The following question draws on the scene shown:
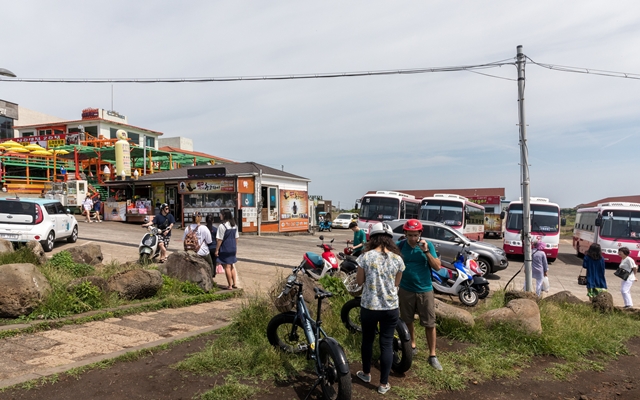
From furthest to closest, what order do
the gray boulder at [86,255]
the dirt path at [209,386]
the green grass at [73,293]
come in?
the gray boulder at [86,255] → the green grass at [73,293] → the dirt path at [209,386]

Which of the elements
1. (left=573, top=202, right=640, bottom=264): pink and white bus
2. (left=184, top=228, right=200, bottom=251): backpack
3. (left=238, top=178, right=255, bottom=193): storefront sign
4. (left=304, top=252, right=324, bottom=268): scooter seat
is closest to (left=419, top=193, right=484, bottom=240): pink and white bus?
(left=573, top=202, right=640, bottom=264): pink and white bus

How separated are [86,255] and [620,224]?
18550mm

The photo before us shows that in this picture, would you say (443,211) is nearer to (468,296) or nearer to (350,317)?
(468,296)

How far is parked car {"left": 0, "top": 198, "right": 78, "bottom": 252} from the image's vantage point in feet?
41.4

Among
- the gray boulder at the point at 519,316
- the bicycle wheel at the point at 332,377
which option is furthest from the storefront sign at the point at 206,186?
the bicycle wheel at the point at 332,377

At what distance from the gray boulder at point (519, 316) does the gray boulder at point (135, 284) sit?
5.48 metres

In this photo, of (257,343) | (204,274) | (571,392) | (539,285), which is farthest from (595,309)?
(204,274)

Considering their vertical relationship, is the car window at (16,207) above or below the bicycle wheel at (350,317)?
above

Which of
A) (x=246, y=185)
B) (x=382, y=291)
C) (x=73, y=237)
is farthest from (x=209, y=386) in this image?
(x=246, y=185)

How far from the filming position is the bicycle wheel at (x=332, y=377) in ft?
13.0

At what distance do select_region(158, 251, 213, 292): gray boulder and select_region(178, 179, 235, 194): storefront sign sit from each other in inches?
587

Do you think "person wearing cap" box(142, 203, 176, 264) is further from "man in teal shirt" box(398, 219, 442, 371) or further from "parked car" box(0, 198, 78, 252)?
"man in teal shirt" box(398, 219, 442, 371)

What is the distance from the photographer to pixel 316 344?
4.44 meters

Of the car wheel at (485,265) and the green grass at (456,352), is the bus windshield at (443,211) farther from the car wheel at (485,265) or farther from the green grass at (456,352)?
the green grass at (456,352)
